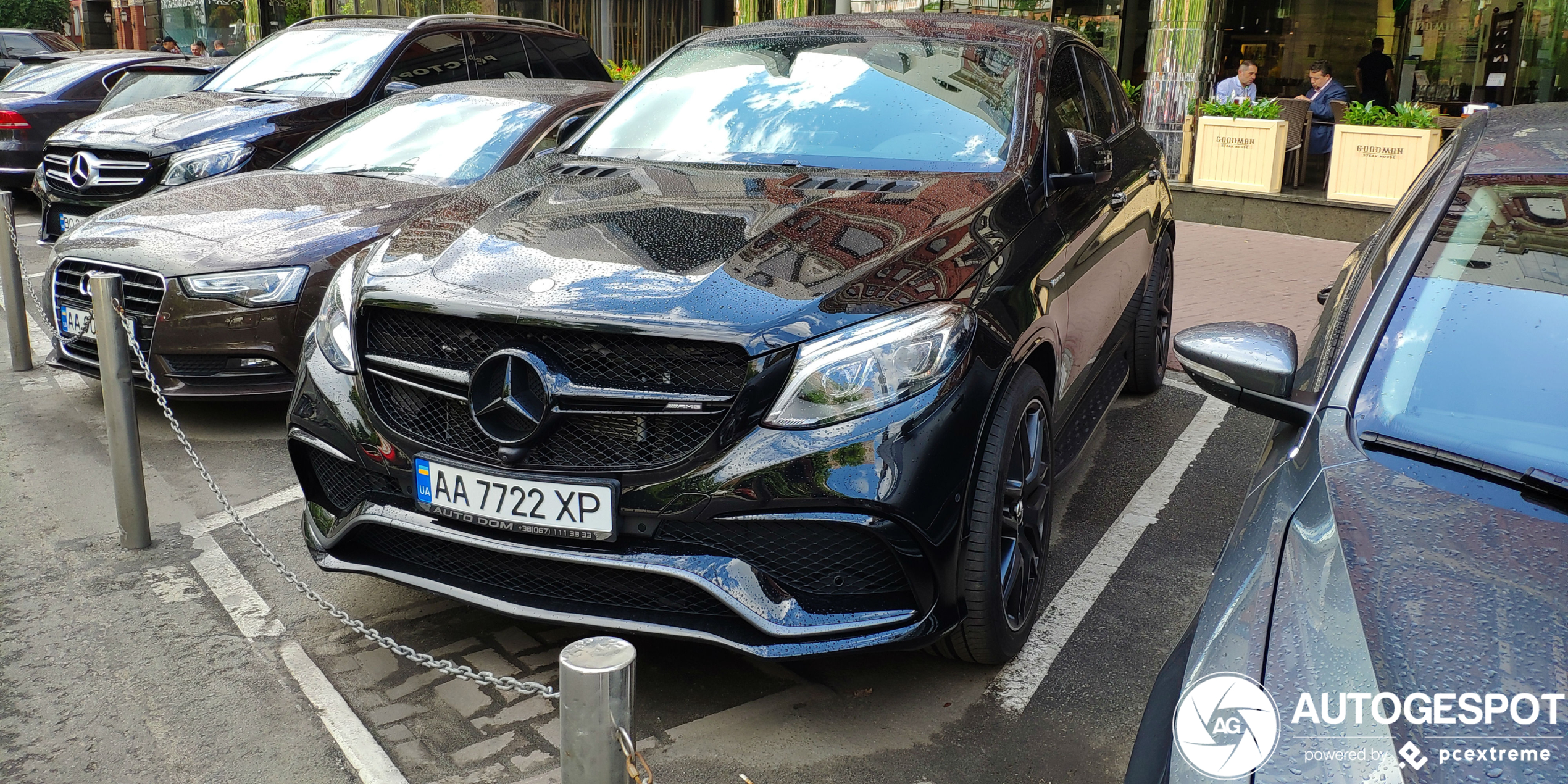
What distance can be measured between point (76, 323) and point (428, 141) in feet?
5.98

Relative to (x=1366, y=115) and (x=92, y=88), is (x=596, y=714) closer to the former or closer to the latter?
(x=1366, y=115)

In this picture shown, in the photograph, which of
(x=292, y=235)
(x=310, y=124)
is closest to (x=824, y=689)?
(x=292, y=235)

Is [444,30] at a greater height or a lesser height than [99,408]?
greater

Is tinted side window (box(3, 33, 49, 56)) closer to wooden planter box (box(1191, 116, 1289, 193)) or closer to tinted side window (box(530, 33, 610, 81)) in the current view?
tinted side window (box(530, 33, 610, 81))

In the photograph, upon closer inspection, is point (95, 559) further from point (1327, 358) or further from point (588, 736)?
point (1327, 358)

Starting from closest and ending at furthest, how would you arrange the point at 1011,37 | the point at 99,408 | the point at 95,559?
the point at 95,559, the point at 1011,37, the point at 99,408

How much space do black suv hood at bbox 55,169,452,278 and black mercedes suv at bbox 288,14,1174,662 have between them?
1778 millimetres

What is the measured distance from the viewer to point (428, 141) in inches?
241

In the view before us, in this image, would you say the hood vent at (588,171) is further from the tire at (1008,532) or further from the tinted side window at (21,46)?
the tinted side window at (21,46)

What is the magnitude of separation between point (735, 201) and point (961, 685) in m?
1.42

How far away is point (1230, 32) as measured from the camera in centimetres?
1581

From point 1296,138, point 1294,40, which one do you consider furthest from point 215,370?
point 1294,40

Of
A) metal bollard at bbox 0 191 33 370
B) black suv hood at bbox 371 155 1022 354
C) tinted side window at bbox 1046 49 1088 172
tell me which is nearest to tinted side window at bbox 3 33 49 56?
metal bollard at bbox 0 191 33 370

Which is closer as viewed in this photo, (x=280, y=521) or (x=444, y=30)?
(x=280, y=521)
